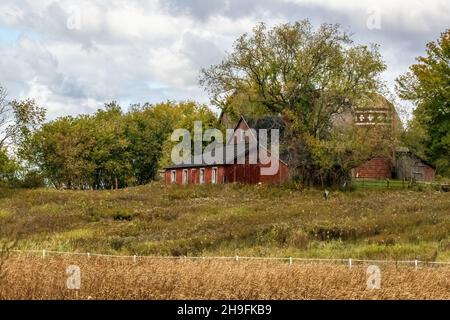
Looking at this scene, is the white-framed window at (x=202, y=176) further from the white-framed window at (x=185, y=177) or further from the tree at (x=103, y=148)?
the tree at (x=103, y=148)

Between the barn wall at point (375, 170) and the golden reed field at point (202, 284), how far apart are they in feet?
202

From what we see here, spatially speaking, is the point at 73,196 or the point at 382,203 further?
the point at 73,196

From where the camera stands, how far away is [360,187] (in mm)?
60656

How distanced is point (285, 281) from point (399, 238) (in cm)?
1770

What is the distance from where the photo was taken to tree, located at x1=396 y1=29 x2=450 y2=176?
64688 millimetres

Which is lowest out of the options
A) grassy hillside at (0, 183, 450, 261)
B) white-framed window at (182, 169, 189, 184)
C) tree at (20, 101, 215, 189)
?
grassy hillside at (0, 183, 450, 261)

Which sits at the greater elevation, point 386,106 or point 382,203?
point 386,106

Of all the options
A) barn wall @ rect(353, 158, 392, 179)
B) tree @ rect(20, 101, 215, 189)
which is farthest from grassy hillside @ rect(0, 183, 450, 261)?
tree @ rect(20, 101, 215, 189)

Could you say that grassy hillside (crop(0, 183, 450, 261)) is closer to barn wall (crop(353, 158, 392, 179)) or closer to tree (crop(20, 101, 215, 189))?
barn wall (crop(353, 158, 392, 179))

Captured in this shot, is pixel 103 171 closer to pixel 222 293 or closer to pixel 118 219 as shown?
pixel 118 219

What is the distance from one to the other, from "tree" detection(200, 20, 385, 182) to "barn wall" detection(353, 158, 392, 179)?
17.3 m

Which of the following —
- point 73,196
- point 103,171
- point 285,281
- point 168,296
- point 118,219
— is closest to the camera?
point 168,296

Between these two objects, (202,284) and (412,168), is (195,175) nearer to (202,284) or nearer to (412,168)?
(412,168)
